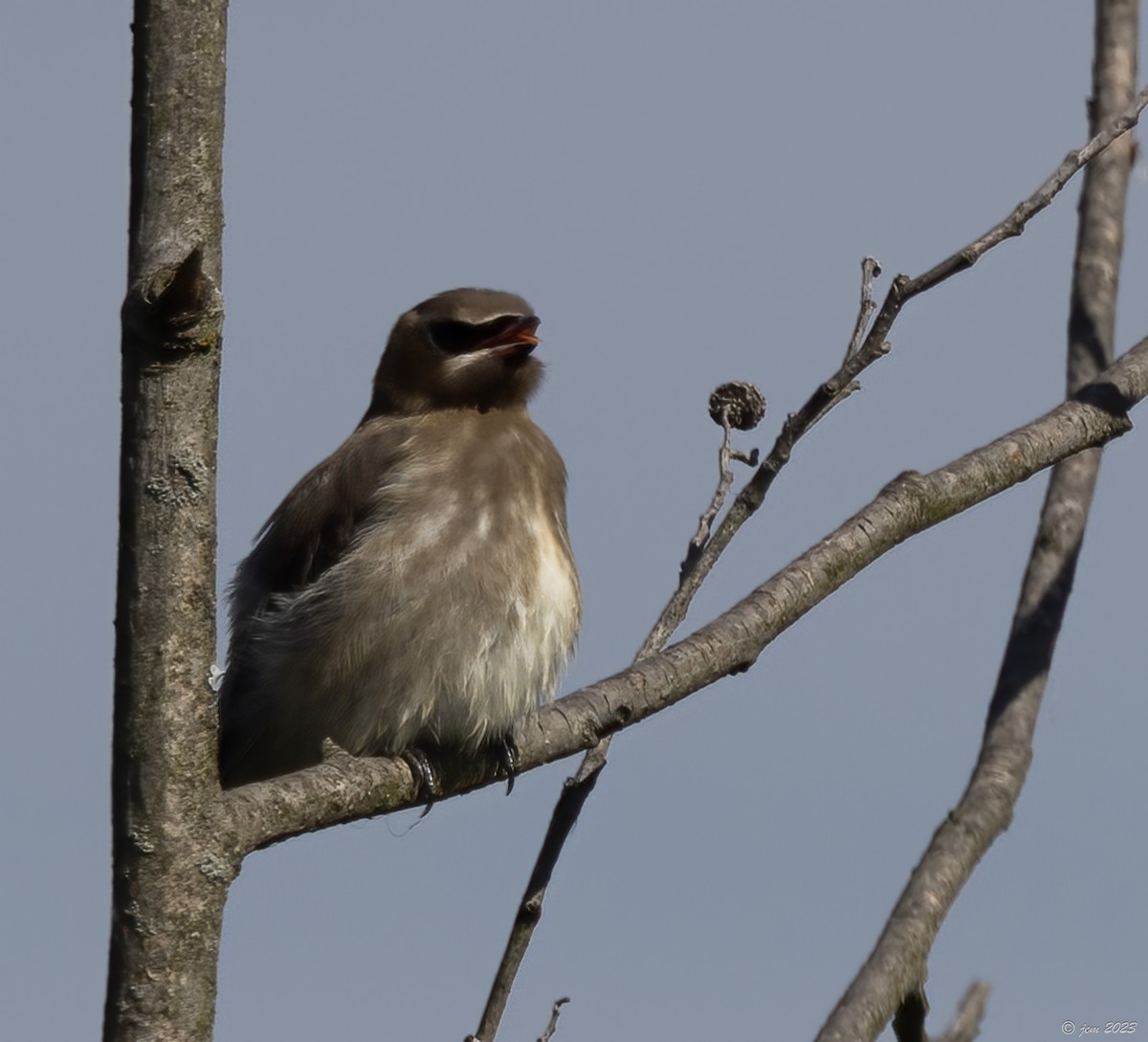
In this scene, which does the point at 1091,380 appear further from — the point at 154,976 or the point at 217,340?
the point at 154,976

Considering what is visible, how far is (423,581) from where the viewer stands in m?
6.47

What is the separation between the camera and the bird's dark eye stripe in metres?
7.38

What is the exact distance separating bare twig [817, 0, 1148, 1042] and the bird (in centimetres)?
153

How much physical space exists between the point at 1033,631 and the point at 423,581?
2026 mm

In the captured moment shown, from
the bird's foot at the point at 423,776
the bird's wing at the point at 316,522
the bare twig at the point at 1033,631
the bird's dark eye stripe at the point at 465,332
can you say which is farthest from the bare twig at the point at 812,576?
the bird's dark eye stripe at the point at 465,332

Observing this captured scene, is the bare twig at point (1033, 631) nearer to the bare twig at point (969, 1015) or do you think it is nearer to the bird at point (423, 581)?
the bare twig at point (969, 1015)

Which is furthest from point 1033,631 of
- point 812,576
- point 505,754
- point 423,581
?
point 423,581

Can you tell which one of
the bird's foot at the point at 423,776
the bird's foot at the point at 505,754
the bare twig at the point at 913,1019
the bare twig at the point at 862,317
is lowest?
the bare twig at the point at 913,1019

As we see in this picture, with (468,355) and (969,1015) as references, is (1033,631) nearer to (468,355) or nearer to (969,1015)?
(969,1015)

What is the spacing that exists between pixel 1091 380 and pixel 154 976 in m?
3.14

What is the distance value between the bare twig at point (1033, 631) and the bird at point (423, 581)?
1.53 meters

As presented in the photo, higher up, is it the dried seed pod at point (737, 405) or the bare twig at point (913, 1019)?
the dried seed pod at point (737, 405)

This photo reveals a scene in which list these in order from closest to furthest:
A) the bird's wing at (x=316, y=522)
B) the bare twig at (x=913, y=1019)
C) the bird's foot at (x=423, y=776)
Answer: the bare twig at (x=913, y=1019) < the bird's foot at (x=423, y=776) < the bird's wing at (x=316, y=522)

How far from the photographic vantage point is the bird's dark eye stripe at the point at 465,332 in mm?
7375
